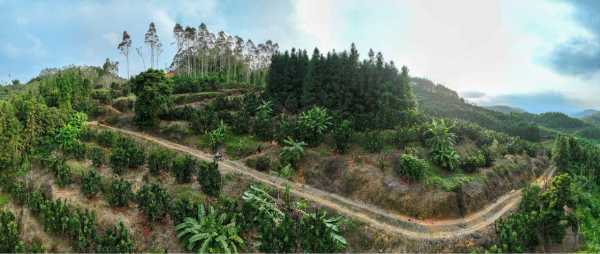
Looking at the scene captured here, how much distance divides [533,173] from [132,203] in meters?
39.3

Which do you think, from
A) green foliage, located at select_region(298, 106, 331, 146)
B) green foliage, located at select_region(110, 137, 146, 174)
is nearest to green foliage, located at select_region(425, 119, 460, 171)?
green foliage, located at select_region(298, 106, 331, 146)

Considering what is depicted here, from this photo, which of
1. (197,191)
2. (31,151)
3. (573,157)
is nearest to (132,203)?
(197,191)

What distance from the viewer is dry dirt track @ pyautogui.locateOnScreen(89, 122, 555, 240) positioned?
2281 cm

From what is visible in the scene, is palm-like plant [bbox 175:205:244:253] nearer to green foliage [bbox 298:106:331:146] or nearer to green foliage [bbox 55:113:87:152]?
green foliage [bbox 298:106:331:146]

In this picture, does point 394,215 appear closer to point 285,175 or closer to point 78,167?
point 285,175

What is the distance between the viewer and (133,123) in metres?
40.3

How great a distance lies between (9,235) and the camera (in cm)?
1938

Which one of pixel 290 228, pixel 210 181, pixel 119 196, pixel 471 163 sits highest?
pixel 471 163

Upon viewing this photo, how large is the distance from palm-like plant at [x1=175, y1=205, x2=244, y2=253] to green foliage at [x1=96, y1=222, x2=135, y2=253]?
2.60m

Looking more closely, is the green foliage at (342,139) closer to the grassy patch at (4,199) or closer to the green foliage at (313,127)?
the green foliage at (313,127)

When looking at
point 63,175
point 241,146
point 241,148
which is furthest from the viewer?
point 241,146

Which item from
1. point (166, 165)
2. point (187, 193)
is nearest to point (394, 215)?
point (187, 193)

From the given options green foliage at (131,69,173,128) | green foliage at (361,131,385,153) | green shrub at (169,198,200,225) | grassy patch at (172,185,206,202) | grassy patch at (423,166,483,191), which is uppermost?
green foliage at (131,69,173,128)

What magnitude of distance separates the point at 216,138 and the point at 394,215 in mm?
18943
